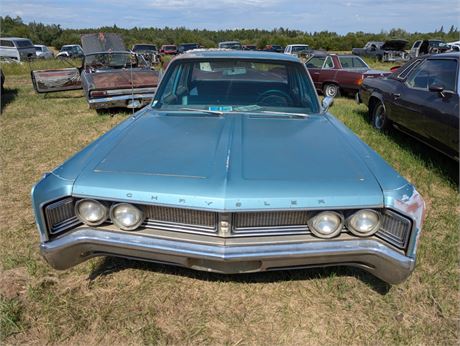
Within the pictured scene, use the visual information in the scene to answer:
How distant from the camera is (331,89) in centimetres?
1076

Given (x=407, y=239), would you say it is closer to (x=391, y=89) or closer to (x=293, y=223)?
(x=293, y=223)

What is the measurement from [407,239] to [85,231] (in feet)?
5.82

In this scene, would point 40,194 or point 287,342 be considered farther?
point 287,342

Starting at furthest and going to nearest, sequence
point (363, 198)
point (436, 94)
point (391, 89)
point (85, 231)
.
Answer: point (391, 89) → point (436, 94) → point (85, 231) → point (363, 198)

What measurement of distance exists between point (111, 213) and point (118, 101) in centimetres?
610

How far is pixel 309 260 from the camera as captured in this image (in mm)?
2029

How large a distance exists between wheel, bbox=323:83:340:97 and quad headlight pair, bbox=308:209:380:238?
360 inches

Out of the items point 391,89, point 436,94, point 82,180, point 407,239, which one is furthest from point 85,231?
point 391,89

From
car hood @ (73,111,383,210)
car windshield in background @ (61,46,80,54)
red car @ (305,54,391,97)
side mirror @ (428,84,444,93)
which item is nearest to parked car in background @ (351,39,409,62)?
red car @ (305,54,391,97)

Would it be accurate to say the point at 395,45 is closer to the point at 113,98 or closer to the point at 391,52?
the point at 391,52

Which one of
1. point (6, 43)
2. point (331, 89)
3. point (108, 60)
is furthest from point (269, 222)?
point (6, 43)

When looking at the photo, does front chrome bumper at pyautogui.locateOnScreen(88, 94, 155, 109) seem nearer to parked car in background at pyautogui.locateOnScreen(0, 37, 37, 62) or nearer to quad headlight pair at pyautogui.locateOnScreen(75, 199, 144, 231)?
quad headlight pair at pyautogui.locateOnScreen(75, 199, 144, 231)

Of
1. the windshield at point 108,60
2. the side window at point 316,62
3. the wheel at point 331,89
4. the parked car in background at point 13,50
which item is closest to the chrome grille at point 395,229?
the windshield at point 108,60

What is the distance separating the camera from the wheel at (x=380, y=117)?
251 inches
